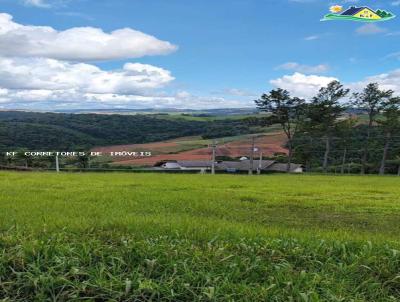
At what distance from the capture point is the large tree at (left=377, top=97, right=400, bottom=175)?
68500 mm

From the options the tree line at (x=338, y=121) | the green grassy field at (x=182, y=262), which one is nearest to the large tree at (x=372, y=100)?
the tree line at (x=338, y=121)

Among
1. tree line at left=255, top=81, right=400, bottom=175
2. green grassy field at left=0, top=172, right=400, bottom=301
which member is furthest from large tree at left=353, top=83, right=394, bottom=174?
green grassy field at left=0, top=172, right=400, bottom=301

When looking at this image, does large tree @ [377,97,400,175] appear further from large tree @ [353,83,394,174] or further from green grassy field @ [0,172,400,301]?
green grassy field @ [0,172,400,301]

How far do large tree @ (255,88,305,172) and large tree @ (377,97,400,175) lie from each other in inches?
447

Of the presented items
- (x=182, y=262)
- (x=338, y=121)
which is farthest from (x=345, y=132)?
(x=182, y=262)

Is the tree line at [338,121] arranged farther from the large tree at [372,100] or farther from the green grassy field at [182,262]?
the green grassy field at [182,262]

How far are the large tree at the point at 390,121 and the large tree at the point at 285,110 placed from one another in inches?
447

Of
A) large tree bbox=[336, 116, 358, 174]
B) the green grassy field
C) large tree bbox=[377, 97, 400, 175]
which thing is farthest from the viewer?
large tree bbox=[336, 116, 358, 174]

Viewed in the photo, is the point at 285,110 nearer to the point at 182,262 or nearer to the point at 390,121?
the point at 390,121

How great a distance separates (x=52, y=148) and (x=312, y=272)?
8147 centimetres

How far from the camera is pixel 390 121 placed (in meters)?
69.3

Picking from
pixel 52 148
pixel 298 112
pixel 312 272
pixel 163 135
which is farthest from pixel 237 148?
pixel 312 272

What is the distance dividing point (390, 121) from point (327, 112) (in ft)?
27.8

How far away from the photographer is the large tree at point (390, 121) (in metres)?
68.5
